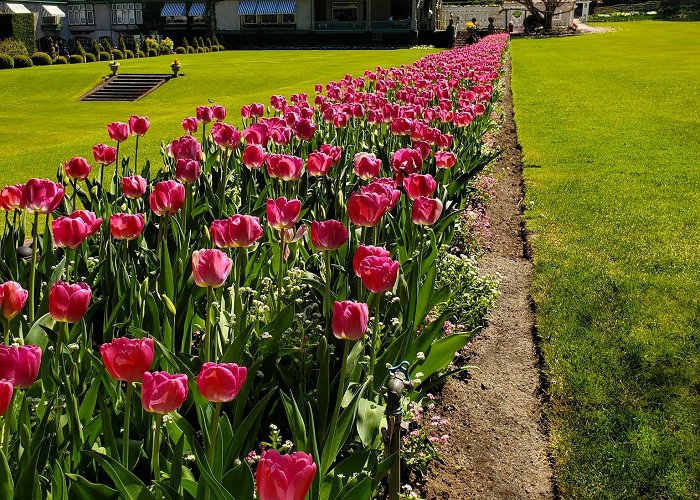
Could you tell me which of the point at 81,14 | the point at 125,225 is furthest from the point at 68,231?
the point at 81,14

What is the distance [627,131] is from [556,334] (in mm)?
9968

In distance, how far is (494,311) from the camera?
16.1 feet

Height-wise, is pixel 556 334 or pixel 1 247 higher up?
pixel 1 247

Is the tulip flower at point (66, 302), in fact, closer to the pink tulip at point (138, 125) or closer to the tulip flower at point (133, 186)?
the tulip flower at point (133, 186)

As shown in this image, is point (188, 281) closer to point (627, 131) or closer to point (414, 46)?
point (627, 131)

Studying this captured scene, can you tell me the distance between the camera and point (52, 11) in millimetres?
54125

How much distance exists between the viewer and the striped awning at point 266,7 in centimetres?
5296

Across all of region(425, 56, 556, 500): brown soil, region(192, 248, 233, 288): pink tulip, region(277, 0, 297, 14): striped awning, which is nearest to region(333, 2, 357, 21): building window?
region(277, 0, 297, 14): striped awning

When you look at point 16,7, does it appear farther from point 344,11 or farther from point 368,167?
point 368,167

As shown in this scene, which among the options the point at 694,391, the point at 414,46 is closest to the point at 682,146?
the point at 694,391

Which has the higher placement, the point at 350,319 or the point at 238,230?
the point at 238,230

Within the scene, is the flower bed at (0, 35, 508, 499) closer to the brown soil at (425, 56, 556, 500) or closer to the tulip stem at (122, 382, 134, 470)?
the tulip stem at (122, 382, 134, 470)

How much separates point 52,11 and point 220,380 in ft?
195

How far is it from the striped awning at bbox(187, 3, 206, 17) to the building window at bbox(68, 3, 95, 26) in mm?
8232
